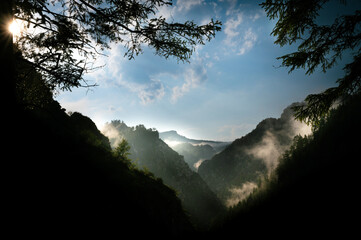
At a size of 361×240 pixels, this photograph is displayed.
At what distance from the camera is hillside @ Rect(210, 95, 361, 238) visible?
26.0 feet

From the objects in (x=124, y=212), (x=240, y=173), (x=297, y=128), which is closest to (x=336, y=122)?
(x=124, y=212)

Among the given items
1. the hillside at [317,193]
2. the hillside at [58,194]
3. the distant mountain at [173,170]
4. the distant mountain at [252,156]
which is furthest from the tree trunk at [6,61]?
the distant mountain at [252,156]

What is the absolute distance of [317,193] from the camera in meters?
13.5

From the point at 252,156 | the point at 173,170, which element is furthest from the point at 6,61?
the point at 252,156

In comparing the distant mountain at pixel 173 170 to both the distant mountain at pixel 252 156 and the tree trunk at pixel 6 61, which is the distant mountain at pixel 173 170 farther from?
the tree trunk at pixel 6 61

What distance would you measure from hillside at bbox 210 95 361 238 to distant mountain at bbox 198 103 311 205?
8610cm

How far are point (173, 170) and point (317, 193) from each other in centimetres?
9335

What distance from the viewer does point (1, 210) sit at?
253 cm

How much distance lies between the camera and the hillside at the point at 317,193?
792 centimetres

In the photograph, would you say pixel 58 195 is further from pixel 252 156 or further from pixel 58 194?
pixel 252 156

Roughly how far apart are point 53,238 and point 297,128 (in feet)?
561

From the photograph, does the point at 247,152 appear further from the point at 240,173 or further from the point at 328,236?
the point at 328,236

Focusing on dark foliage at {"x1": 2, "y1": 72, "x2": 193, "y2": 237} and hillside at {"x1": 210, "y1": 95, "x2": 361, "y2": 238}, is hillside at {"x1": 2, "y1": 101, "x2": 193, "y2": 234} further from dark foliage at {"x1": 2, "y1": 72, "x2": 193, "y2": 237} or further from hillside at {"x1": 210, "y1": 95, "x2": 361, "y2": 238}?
hillside at {"x1": 210, "y1": 95, "x2": 361, "y2": 238}

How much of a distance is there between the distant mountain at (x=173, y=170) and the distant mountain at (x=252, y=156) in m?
36.0
